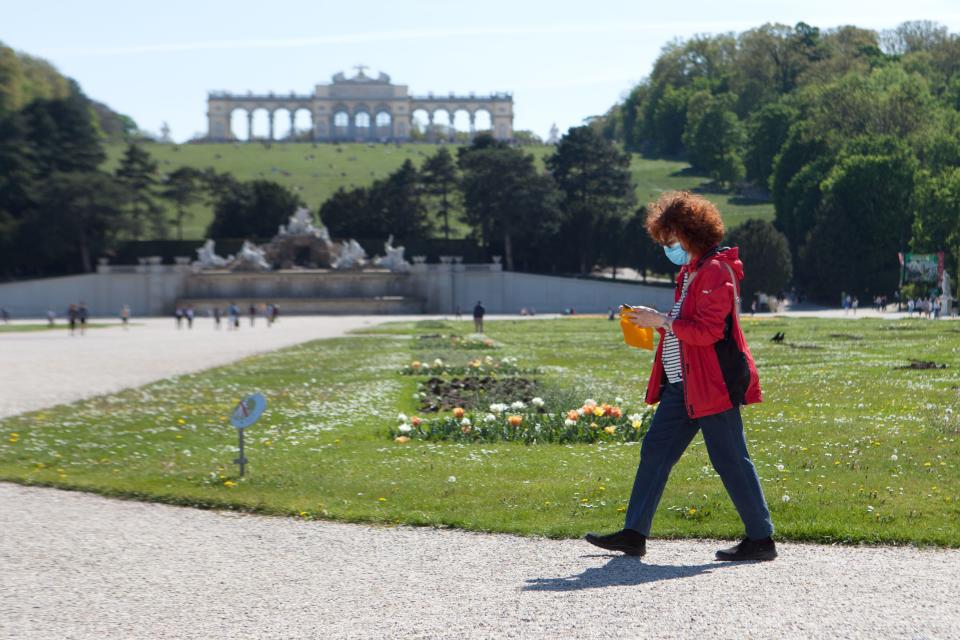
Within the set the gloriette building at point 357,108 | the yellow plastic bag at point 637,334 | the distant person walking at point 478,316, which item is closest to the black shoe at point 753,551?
the yellow plastic bag at point 637,334

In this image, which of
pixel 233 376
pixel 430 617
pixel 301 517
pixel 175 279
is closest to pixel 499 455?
pixel 301 517

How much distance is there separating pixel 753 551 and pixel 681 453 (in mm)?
743

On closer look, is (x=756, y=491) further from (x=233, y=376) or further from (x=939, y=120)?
(x=939, y=120)

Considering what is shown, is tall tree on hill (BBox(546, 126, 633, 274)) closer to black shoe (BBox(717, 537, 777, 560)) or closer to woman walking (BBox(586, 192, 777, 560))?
woman walking (BBox(586, 192, 777, 560))

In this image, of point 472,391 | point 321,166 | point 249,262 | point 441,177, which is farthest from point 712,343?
point 321,166

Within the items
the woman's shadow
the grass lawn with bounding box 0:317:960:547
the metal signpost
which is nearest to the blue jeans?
the woman's shadow

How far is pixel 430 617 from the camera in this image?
19.7 ft

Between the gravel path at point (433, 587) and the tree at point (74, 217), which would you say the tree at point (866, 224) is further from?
the gravel path at point (433, 587)

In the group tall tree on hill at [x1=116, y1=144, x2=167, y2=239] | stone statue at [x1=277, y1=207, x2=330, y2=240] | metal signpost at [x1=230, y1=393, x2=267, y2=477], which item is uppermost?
tall tree on hill at [x1=116, y1=144, x2=167, y2=239]

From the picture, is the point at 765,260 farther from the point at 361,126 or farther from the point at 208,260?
the point at 361,126

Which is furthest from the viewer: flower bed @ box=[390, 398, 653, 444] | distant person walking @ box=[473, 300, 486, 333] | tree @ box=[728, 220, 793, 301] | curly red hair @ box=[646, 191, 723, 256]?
tree @ box=[728, 220, 793, 301]

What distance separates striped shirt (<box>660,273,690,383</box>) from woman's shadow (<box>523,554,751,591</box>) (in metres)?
1.17

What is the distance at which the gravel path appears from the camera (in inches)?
229

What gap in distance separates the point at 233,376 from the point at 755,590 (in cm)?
1711
